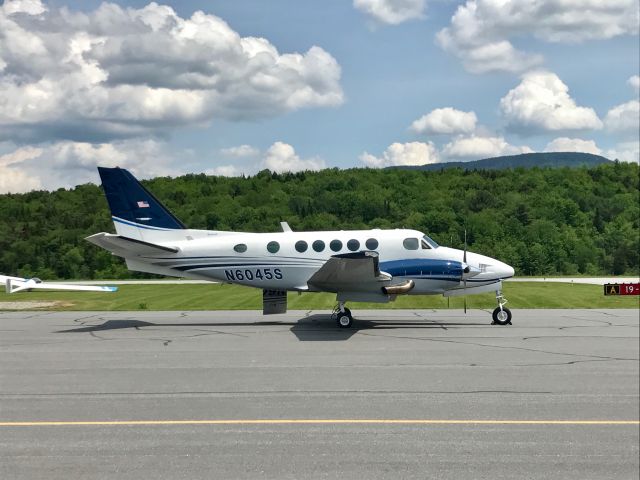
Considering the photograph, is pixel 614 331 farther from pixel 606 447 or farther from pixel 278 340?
pixel 606 447

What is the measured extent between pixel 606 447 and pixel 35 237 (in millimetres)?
101923

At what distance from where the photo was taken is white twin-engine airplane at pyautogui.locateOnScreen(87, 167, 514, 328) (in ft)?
64.5

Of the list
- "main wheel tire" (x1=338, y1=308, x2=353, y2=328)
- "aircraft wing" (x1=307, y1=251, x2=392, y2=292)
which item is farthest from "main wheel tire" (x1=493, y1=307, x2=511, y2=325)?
"main wheel tire" (x1=338, y1=308, x2=353, y2=328)

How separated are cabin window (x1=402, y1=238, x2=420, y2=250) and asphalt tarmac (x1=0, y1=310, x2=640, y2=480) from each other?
4.13 metres

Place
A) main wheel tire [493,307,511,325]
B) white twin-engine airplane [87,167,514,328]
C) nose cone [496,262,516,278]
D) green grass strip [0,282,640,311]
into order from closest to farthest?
main wheel tire [493,307,511,325], white twin-engine airplane [87,167,514,328], nose cone [496,262,516,278], green grass strip [0,282,640,311]

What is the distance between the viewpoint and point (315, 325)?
66.6 ft

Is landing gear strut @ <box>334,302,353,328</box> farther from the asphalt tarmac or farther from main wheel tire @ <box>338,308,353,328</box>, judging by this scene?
the asphalt tarmac

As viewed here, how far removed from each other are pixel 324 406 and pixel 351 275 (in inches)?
403

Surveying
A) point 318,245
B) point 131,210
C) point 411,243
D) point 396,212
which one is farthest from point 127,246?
point 396,212

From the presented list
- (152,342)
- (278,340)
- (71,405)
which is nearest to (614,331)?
(278,340)

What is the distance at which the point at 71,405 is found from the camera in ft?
30.2

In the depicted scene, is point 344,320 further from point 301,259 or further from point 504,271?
point 504,271

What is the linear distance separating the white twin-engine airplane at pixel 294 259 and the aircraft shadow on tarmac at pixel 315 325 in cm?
64

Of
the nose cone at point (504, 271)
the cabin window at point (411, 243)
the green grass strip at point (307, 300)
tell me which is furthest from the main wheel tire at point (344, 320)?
the green grass strip at point (307, 300)
